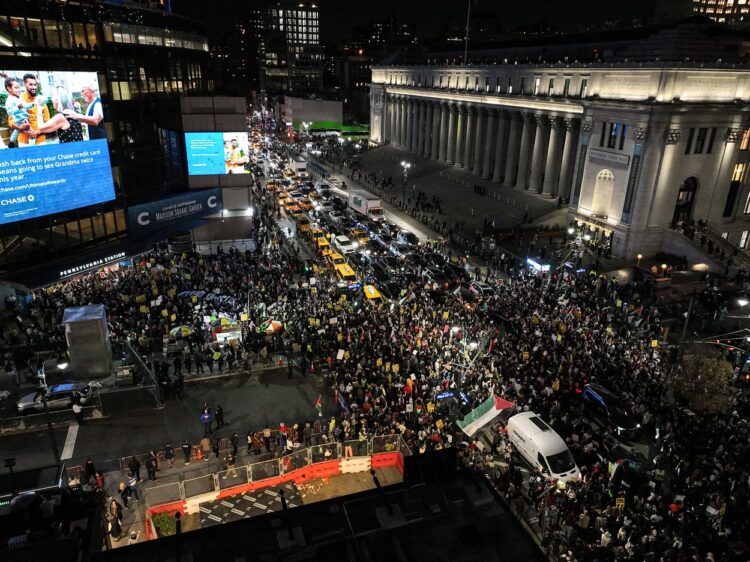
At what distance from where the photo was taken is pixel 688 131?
134ft

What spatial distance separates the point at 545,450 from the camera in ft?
61.2

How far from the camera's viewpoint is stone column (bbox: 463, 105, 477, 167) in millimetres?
70256

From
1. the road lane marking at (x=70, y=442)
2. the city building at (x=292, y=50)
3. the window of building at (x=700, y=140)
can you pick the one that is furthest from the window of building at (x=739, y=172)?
the city building at (x=292, y=50)

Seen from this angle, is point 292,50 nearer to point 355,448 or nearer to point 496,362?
point 496,362

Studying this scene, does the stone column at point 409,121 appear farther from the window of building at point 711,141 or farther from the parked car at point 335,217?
the window of building at point 711,141

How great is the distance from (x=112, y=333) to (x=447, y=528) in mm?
24450

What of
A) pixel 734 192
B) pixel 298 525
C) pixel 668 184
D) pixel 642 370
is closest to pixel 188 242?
pixel 642 370

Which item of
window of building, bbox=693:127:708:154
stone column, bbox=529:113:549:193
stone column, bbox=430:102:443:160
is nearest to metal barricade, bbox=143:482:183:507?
window of building, bbox=693:127:708:154

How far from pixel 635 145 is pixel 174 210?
123 feet

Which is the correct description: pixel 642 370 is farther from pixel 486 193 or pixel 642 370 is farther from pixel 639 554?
pixel 486 193

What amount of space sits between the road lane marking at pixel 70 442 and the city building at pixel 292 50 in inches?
6767

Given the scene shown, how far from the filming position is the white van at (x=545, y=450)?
18.5 metres

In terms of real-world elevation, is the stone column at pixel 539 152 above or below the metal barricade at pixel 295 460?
above

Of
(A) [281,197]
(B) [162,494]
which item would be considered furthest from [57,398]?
(A) [281,197]
